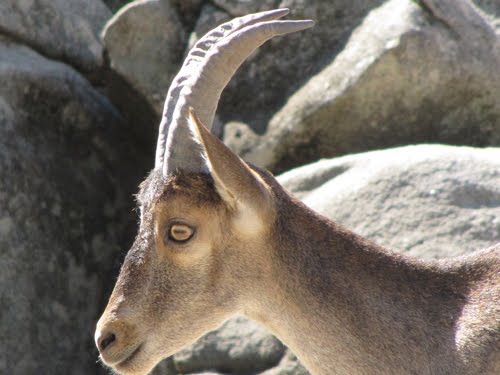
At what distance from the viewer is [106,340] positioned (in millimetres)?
4043

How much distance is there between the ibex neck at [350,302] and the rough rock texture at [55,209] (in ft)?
9.68

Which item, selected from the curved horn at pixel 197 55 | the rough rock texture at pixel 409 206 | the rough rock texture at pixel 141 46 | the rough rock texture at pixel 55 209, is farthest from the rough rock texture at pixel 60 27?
the curved horn at pixel 197 55

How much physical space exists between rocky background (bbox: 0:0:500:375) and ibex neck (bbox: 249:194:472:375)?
1504mm

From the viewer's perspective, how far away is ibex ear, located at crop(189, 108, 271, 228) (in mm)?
3654

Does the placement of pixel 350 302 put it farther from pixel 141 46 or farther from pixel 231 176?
pixel 141 46

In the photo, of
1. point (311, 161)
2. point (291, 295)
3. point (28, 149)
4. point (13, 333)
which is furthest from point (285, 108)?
point (291, 295)

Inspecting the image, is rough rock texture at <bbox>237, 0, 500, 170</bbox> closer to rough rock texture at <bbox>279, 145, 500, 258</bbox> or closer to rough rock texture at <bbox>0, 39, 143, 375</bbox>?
rough rock texture at <bbox>279, 145, 500, 258</bbox>

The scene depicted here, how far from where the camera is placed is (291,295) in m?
4.00

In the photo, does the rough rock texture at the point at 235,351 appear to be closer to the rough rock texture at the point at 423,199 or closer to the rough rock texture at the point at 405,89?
the rough rock texture at the point at 423,199

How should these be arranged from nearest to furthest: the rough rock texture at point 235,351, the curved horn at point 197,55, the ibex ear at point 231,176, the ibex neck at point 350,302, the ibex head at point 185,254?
the ibex ear at point 231,176
the ibex neck at point 350,302
the ibex head at point 185,254
the curved horn at point 197,55
the rough rock texture at point 235,351

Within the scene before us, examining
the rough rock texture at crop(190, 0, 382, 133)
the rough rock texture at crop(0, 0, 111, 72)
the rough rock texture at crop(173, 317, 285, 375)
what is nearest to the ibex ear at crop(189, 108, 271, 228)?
the rough rock texture at crop(173, 317, 285, 375)

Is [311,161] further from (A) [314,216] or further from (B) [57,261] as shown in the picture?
(A) [314,216]

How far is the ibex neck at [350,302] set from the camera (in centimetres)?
388

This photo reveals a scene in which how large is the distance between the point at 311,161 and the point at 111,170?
1.94m
